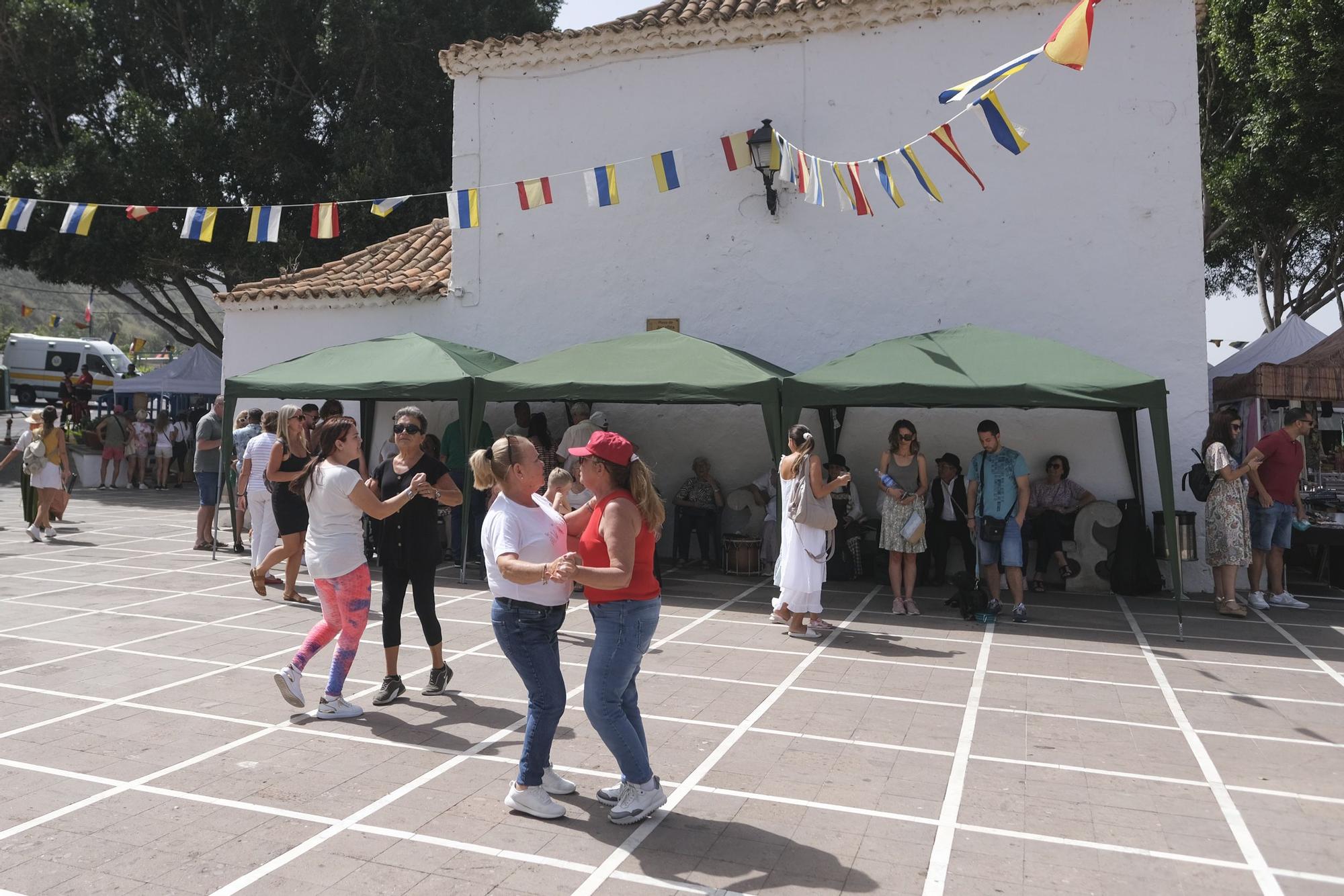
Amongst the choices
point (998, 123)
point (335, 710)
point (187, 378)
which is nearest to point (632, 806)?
point (335, 710)

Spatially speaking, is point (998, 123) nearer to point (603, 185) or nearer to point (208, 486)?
point (603, 185)

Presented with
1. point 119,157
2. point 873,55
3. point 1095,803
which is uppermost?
point 119,157

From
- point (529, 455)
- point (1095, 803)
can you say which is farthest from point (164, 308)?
point (1095, 803)

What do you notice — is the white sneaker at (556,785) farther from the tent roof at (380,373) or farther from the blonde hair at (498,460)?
the tent roof at (380,373)

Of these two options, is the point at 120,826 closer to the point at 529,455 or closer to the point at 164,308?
the point at 529,455

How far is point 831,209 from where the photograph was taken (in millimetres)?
11406

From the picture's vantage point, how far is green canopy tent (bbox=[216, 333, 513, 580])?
410 inches

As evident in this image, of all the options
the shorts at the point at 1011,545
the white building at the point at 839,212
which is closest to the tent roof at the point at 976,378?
the white building at the point at 839,212

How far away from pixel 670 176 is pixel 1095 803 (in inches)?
339

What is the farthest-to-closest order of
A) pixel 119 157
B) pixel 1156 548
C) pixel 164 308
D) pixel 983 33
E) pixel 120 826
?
pixel 164 308 → pixel 119 157 → pixel 983 33 → pixel 1156 548 → pixel 120 826

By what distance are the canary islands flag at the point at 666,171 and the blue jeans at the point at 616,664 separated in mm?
7989

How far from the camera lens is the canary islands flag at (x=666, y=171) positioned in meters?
11.1

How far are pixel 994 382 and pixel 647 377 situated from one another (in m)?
3.30

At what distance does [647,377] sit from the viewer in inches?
380
